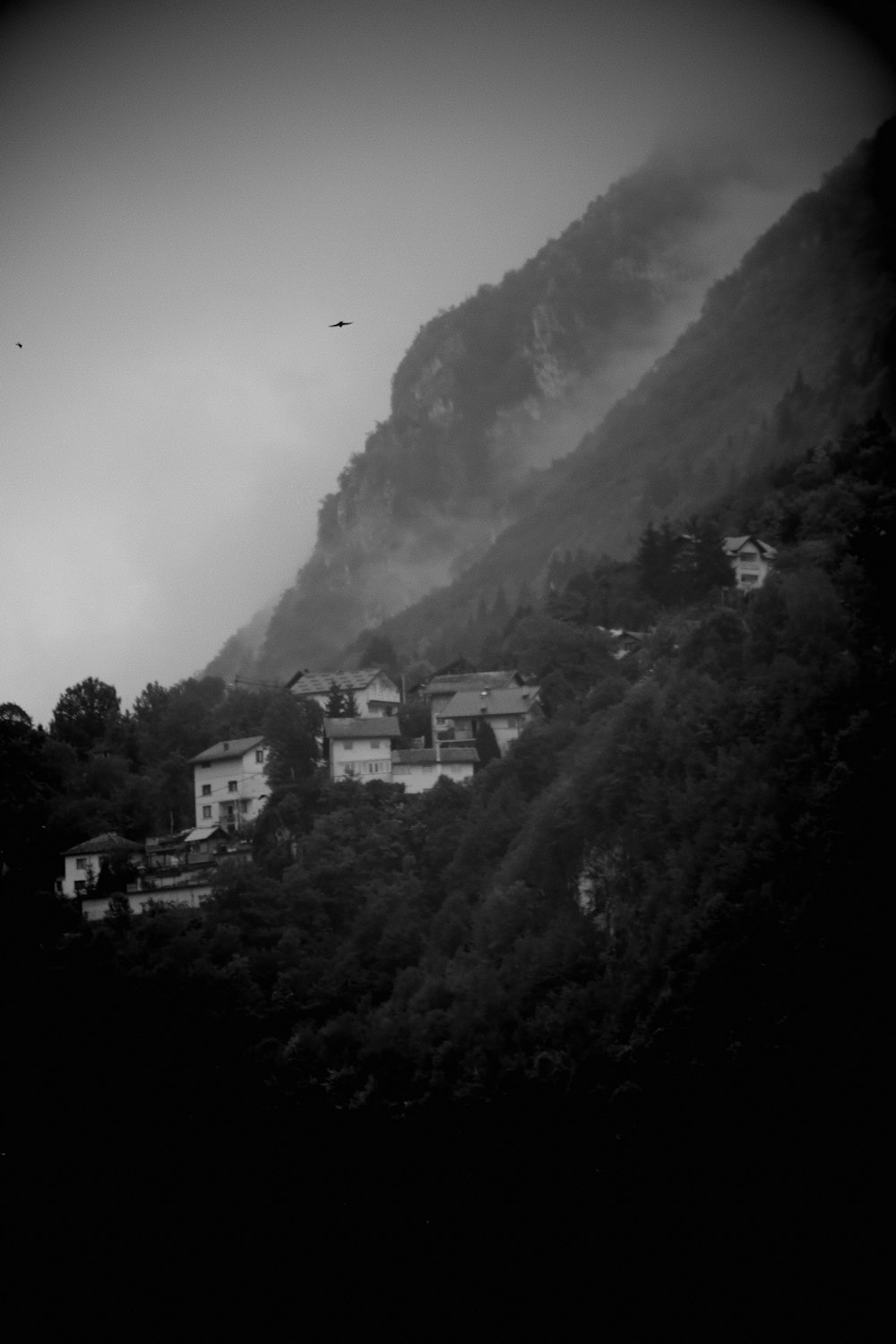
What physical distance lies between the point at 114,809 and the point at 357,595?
361 feet

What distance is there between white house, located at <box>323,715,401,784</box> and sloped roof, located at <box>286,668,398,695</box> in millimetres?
5240

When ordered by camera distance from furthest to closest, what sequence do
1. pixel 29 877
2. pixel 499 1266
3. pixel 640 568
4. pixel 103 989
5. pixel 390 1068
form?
1. pixel 640 568
2. pixel 29 877
3. pixel 103 989
4. pixel 390 1068
5. pixel 499 1266

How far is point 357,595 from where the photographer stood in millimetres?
155500

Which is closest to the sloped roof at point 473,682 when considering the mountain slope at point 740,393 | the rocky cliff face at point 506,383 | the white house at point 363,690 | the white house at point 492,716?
the white house at point 492,716

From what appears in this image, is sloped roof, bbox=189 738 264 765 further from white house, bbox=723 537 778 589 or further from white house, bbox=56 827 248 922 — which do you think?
white house, bbox=723 537 778 589

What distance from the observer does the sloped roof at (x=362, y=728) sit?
45250 mm

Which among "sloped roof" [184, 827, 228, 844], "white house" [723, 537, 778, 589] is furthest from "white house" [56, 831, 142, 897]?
"white house" [723, 537, 778, 589]

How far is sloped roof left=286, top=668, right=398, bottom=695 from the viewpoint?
170 ft

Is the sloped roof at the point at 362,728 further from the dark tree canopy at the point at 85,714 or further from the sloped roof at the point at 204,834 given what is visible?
the dark tree canopy at the point at 85,714

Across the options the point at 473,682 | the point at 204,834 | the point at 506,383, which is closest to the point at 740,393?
the point at 473,682

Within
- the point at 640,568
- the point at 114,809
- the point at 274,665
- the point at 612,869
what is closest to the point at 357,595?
the point at 274,665

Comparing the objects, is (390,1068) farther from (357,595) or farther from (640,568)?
(357,595)

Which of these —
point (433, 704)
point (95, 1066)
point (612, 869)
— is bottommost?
point (95, 1066)

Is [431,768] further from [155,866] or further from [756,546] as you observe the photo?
[756,546]
